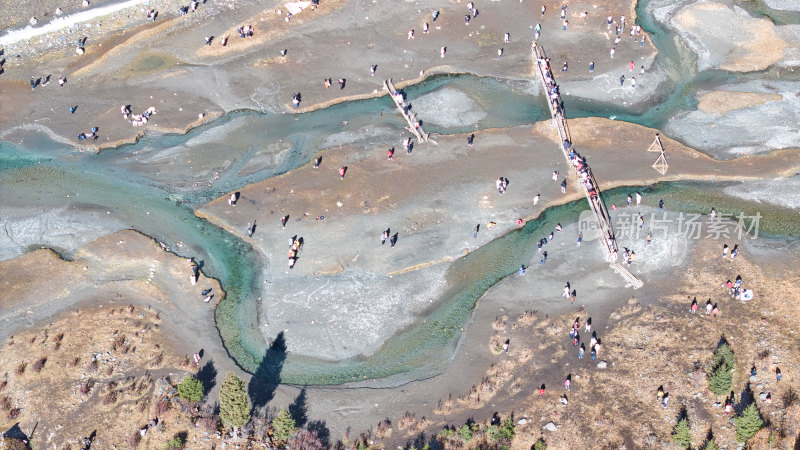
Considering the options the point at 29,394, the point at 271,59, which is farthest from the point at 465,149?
the point at 29,394

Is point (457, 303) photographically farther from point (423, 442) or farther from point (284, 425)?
point (284, 425)

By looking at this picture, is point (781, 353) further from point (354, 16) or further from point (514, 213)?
point (354, 16)

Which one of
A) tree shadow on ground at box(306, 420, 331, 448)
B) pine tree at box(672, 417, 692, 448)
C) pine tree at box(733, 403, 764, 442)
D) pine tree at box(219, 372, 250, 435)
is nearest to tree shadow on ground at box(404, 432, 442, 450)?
tree shadow on ground at box(306, 420, 331, 448)

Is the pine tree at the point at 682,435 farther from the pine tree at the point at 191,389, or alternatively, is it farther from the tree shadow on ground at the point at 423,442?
the pine tree at the point at 191,389

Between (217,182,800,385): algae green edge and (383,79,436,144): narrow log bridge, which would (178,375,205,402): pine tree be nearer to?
(217,182,800,385): algae green edge

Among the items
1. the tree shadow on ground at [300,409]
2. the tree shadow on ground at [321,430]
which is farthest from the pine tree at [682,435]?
the tree shadow on ground at [300,409]

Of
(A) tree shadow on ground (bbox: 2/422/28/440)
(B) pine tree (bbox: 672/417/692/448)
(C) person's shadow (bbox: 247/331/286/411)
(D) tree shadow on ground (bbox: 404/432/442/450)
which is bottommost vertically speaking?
(B) pine tree (bbox: 672/417/692/448)
